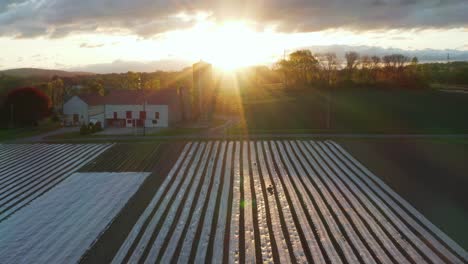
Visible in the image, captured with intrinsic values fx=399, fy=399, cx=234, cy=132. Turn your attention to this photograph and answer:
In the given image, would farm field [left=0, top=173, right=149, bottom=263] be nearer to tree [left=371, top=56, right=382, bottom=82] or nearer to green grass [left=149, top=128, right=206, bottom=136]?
green grass [left=149, top=128, right=206, bottom=136]

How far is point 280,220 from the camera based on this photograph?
14289 mm

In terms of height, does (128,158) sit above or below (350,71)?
below

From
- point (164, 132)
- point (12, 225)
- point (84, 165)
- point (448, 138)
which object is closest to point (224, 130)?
point (164, 132)

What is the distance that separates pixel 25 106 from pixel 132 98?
1050 cm

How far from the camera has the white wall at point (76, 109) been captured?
39094 mm

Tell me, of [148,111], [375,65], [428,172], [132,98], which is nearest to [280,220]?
[428,172]

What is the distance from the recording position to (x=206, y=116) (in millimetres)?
42219

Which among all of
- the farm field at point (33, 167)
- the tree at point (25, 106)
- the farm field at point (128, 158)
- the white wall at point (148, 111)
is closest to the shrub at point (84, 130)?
the farm field at point (33, 167)

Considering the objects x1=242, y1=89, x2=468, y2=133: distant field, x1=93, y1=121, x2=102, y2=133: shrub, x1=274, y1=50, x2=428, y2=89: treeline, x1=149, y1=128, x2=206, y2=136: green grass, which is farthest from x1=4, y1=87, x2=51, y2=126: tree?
x1=274, y1=50, x2=428, y2=89: treeline

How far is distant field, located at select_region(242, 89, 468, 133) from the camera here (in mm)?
33906

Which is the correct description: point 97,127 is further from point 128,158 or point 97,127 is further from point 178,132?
point 128,158

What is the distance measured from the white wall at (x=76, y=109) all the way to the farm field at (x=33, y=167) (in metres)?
10.2

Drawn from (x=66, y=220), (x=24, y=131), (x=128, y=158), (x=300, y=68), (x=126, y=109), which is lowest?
(x=66, y=220)

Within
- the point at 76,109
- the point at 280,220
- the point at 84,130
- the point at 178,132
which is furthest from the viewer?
the point at 76,109
